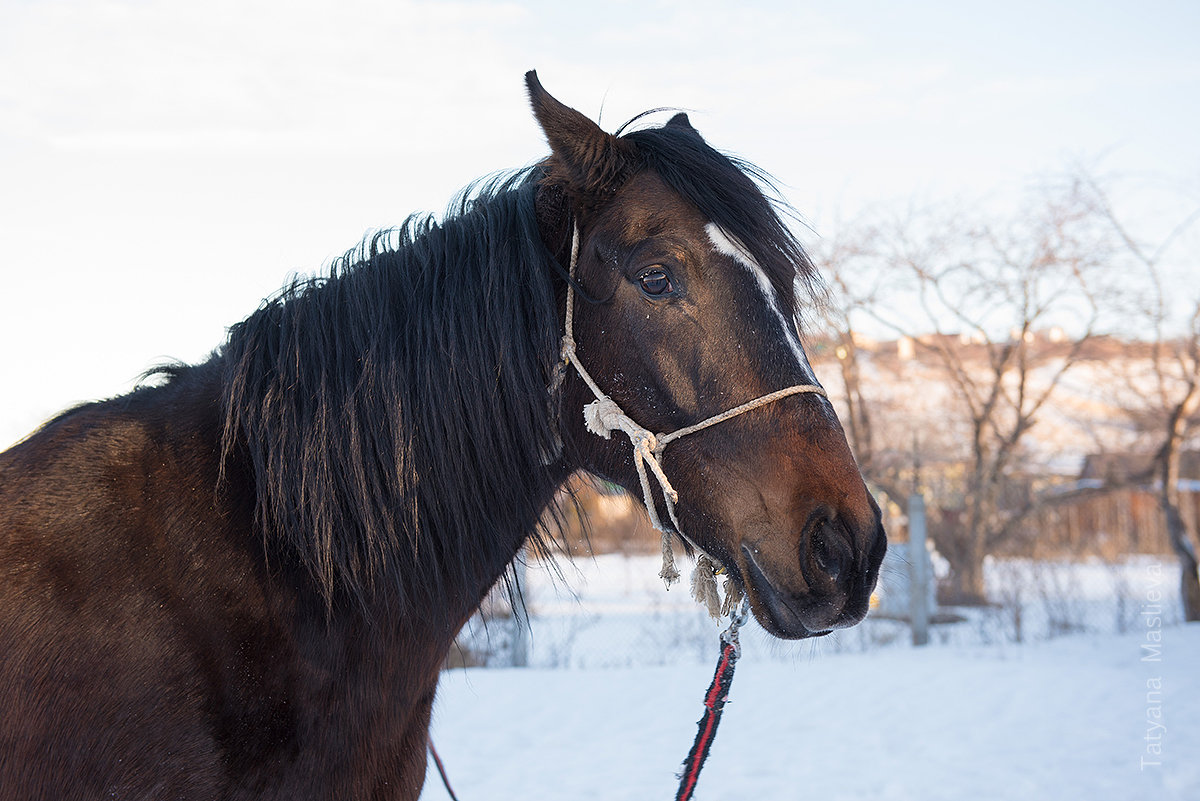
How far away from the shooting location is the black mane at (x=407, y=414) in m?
1.85

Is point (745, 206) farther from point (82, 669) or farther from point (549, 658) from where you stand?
point (549, 658)

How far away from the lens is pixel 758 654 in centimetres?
922

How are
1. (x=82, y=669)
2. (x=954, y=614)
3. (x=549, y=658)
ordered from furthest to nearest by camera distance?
(x=954, y=614) < (x=549, y=658) < (x=82, y=669)

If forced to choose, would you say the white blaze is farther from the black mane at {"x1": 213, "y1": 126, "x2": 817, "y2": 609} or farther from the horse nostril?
the horse nostril

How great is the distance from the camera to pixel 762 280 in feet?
6.08

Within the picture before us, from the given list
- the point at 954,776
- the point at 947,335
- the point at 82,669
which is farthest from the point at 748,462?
the point at 947,335

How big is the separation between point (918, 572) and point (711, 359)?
8134 mm

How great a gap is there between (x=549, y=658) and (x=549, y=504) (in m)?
7.28

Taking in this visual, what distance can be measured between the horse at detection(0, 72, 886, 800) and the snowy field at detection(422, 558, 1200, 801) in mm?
1864

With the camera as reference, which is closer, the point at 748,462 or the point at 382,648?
the point at 748,462

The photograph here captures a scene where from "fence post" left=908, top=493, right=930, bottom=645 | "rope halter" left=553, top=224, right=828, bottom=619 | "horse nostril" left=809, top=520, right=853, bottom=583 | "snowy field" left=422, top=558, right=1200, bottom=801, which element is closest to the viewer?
"horse nostril" left=809, top=520, right=853, bottom=583

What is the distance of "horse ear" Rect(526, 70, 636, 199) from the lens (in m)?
1.90

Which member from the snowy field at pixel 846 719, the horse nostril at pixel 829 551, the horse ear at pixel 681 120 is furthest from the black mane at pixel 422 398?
the snowy field at pixel 846 719

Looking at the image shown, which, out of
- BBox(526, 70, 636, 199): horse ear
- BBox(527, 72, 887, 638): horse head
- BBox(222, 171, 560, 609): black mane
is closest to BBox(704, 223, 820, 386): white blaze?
BBox(527, 72, 887, 638): horse head
